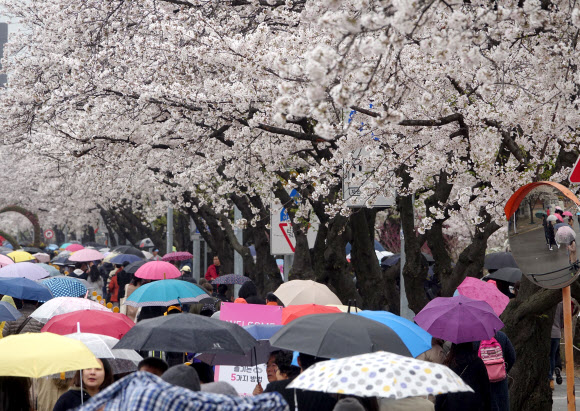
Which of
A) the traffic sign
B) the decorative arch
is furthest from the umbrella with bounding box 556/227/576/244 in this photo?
the decorative arch

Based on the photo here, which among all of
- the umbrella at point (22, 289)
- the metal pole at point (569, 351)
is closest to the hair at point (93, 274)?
the umbrella at point (22, 289)

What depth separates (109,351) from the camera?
7176 millimetres

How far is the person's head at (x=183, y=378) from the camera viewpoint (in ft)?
16.0

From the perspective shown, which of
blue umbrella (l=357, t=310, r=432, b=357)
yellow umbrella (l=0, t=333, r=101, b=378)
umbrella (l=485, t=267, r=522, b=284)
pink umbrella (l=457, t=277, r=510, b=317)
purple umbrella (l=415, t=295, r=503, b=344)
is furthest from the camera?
umbrella (l=485, t=267, r=522, b=284)

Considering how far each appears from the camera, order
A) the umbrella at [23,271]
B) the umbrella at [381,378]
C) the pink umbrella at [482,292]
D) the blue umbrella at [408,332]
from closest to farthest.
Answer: the umbrella at [381,378], the blue umbrella at [408,332], the pink umbrella at [482,292], the umbrella at [23,271]

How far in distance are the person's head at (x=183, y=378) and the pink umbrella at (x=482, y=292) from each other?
6413 mm

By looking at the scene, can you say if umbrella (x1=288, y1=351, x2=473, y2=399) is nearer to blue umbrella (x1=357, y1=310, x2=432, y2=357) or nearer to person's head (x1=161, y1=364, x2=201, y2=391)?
person's head (x1=161, y1=364, x2=201, y2=391)

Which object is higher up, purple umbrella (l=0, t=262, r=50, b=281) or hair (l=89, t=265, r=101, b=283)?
purple umbrella (l=0, t=262, r=50, b=281)

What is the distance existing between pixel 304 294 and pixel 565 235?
15.6ft

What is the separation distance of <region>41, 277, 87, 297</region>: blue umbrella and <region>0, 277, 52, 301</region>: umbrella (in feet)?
4.73

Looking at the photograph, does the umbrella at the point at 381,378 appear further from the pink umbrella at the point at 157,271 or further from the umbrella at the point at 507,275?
the pink umbrella at the point at 157,271

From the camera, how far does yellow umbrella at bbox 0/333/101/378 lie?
19.5 feet

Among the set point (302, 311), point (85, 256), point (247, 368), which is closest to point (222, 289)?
point (85, 256)

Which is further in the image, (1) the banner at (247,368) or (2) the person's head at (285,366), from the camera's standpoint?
(1) the banner at (247,368)
